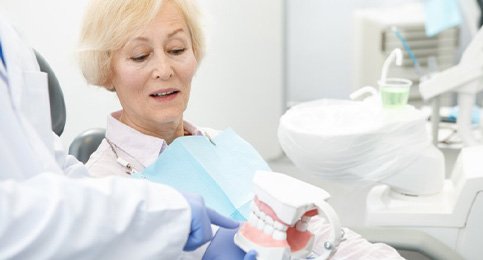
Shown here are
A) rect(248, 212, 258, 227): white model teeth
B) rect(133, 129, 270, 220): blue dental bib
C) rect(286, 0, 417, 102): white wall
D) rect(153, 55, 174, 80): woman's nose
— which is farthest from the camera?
rect(286, 0, 417, 102): white wall

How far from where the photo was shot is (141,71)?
1254mm

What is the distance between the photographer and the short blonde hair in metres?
1.23

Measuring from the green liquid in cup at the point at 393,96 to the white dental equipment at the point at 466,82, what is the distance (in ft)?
1.54

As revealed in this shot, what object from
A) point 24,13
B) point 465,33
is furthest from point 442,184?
point 465,33

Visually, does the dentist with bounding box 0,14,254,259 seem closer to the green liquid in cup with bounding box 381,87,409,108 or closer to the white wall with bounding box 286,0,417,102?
the green liquid in cup with bounding box 381,87,409,108

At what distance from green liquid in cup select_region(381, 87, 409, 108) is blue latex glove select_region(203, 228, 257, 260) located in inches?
41.8

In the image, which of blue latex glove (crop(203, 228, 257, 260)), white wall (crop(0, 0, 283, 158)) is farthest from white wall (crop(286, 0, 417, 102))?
blue latex glove (crop(203, 228, 257, 260))

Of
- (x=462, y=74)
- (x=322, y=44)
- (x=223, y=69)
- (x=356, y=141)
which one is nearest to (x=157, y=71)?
(x=356, y=141)

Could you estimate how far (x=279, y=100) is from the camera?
341 centimetres

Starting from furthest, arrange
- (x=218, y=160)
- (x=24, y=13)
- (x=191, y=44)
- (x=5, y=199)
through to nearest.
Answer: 1. (x=24, y=13)
2. (x=191, y=44)
3. (x=218, y=160)
4. (x=5, y=199)

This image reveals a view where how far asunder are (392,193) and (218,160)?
885 mm

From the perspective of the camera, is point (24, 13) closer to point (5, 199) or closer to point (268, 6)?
point (5, 199)

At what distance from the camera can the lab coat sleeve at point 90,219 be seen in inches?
26.3

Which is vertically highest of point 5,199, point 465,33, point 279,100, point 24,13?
point 24,13
